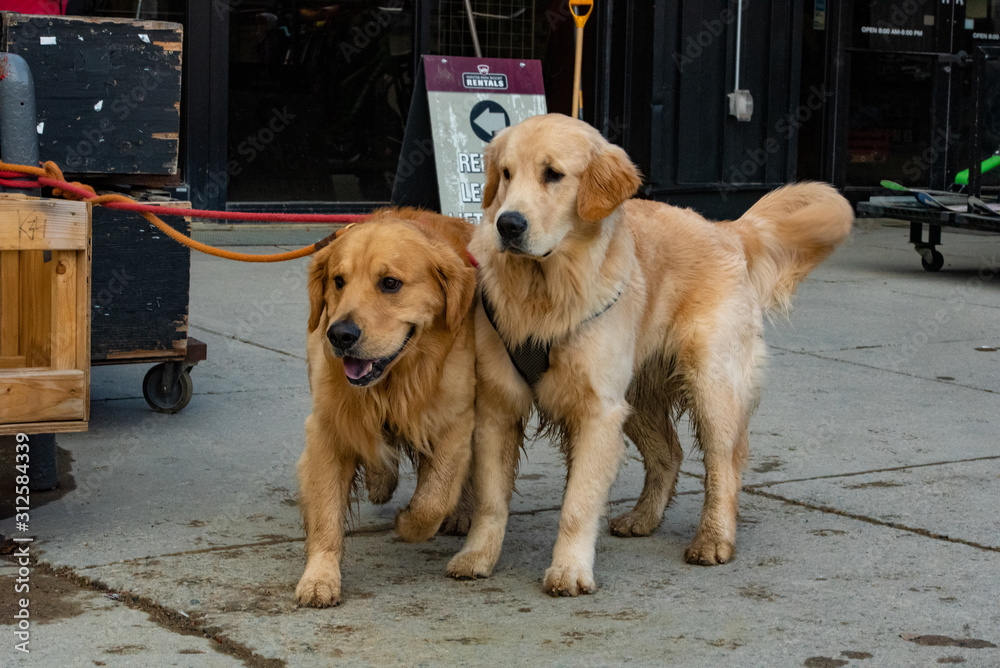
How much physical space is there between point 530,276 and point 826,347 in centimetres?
433

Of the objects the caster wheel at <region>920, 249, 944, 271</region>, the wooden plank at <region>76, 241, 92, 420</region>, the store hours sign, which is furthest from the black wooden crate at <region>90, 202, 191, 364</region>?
the caster wheel at <region>920, 249, 944, 271</region>

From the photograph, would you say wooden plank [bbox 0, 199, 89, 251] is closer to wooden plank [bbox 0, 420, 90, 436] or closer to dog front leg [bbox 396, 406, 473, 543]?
wooden plank [bbox 0, 420, 90, 436]

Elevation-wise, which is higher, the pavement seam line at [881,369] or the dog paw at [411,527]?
the pavement seam line at [881,369]

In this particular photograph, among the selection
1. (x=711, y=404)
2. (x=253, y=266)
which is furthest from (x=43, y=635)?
(x=253, y=266)

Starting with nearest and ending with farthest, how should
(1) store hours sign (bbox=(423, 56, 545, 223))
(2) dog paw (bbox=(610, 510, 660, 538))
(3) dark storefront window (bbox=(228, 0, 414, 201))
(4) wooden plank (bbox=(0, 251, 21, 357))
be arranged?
(2) dog paw (bbox=(610, 510, 660, 538)) → (4) wooden plank (bbox=(0, 251, 21, 357)) → (1) store hours sign (bbox=(423, 56, 545, 223)) → (3) dark storefront window (bbox=(228, 0, 414, 201))

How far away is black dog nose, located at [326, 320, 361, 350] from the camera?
3369 mm

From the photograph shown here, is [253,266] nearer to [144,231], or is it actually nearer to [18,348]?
[144,231]

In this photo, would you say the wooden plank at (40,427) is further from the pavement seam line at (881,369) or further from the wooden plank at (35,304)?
the pavement seam line at (881,369)

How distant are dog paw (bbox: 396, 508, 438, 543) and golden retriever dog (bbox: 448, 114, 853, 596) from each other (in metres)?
0.15

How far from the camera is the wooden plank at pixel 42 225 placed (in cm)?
366

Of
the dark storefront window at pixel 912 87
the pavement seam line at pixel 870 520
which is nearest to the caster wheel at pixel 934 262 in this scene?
the dark storefront window at pixel 912 87

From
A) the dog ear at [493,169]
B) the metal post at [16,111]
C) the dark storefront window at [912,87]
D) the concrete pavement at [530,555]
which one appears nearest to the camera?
the concrete pavement at [530,555]

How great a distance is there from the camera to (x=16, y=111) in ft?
13.9

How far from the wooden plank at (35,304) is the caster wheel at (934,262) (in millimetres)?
8358
